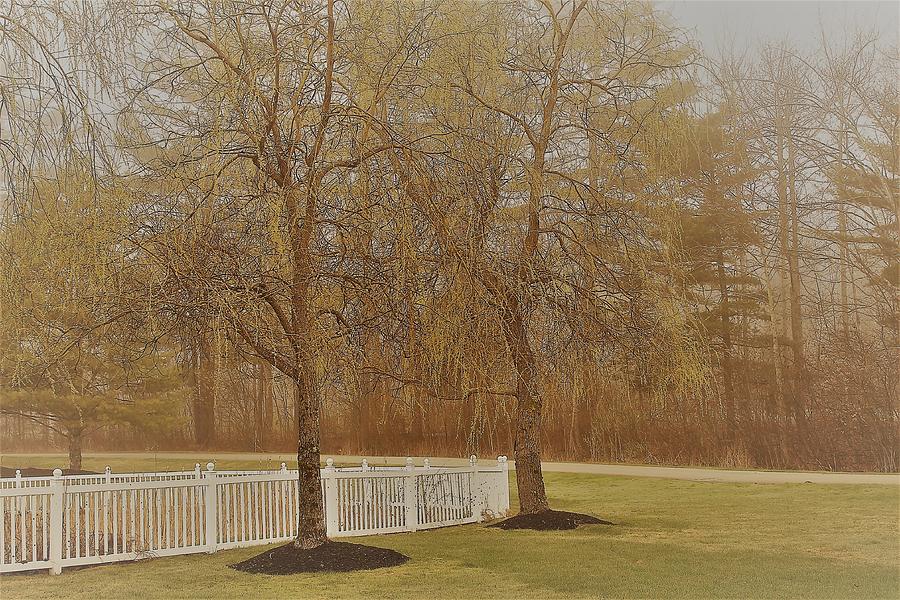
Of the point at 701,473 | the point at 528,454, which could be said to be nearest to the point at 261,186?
the point at 528,454

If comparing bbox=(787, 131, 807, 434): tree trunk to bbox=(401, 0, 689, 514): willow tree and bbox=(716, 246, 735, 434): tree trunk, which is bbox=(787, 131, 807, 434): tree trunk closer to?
bbox=(716, 246, 735, 434): tree trunk

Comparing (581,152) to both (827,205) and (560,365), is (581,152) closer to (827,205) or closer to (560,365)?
(560,365)

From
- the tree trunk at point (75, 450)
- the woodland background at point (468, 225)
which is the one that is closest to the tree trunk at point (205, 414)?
the woodland background at point (468, 225)

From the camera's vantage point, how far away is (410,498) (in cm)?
741

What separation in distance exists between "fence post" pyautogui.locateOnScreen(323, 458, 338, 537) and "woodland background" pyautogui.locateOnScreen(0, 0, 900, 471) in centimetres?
80

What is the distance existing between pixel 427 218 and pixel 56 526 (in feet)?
10.2

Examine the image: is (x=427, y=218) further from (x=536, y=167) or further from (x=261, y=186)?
(x=536, y=167)

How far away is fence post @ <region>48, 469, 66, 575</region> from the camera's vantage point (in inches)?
226

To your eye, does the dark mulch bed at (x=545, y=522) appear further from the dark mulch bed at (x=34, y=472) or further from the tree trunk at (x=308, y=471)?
the dark mulch bed at (x=34, y=472)

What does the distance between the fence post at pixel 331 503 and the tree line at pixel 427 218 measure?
719 millimetres

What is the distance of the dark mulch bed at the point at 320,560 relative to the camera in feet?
18.1

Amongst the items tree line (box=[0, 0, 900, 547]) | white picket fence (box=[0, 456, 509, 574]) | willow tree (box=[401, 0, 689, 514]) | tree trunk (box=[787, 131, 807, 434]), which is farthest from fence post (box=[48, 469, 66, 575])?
tree trunk (box=[787, 131, 807, 434])

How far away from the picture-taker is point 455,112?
679 centimetres

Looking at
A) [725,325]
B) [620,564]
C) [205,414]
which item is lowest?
[620,564]
